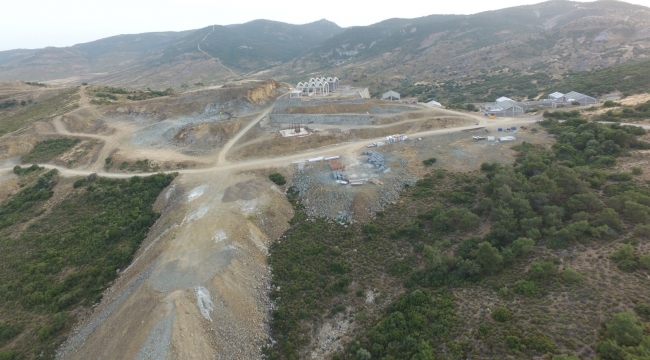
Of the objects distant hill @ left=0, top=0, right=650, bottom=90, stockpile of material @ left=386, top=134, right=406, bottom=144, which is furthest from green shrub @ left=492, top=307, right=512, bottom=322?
distant hill @ left=0, top=0, right=650, bottom=90

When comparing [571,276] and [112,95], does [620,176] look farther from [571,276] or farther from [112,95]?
[112,95]

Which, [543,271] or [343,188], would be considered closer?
[543,271]

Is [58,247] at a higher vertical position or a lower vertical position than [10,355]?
higher

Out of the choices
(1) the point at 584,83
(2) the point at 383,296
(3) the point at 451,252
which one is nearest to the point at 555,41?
(1) the point at 584,83

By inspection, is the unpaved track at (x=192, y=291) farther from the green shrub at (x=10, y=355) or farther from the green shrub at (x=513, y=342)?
the green shrub at (x=513, y=342)

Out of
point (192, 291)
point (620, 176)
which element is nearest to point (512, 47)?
point (620, 176)

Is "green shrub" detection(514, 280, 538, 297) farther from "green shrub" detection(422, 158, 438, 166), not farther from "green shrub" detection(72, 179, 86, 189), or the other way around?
"green shrub" detection(72, 179, 86, 189)

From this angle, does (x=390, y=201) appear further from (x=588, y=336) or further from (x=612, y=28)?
(x=612, y=28)
